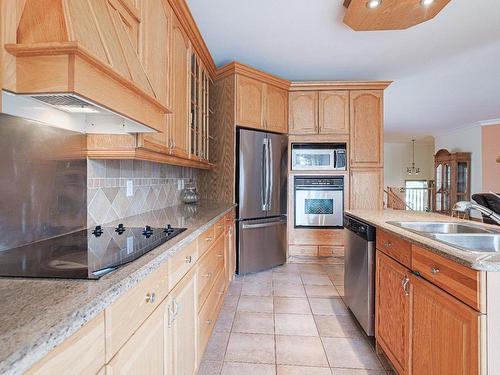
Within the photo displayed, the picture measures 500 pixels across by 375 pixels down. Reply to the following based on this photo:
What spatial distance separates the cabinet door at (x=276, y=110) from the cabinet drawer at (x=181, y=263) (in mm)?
2415

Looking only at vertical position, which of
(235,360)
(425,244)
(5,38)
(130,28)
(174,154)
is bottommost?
(235,360)

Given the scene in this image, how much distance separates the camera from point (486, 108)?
17.8 ft

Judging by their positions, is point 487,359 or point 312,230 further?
point 312,230

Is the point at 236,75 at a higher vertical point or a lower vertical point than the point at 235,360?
higher

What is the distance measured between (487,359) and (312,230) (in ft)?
9.63

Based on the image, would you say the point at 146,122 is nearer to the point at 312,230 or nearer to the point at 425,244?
the point at 425,244

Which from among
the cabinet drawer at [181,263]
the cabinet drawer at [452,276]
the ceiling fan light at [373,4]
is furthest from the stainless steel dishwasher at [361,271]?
the ceiling fan light at [373,4]

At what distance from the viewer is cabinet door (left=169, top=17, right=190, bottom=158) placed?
2008mm

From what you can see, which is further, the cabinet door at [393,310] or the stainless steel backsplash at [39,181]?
the cabinet door at [393,310]

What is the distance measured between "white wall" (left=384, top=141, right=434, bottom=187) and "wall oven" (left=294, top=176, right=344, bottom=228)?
7204mm

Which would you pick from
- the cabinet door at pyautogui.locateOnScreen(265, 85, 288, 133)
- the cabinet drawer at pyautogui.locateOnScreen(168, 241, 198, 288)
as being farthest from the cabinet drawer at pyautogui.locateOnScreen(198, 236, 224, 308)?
the cabinet door at pyautogui.locateOnScreen(265, 85, 288, 133)

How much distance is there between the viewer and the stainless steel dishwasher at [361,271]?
75.3 inches

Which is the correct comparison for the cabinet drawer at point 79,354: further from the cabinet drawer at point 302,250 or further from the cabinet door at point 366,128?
the cabinet door at point 366,128

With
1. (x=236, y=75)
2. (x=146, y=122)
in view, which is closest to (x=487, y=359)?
(x=146, y=122)
